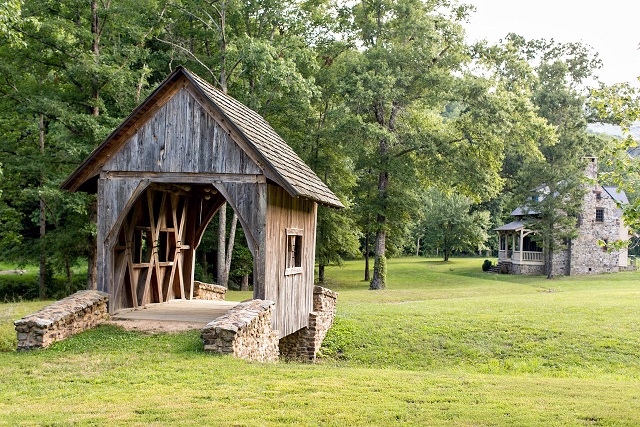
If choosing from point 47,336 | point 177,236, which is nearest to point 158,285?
point 177,236

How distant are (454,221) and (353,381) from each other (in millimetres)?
46926

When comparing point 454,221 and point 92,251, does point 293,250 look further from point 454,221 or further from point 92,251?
point 454,221

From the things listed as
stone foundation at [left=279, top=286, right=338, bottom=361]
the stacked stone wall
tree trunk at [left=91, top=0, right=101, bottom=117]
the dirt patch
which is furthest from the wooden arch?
the stacked stone wall

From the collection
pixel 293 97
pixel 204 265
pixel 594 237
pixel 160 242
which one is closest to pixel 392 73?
pixel 293 97

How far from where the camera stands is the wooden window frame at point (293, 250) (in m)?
15.0

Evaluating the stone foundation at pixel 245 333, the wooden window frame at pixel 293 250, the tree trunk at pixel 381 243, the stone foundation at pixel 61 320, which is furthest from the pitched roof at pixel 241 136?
the tree trunk at pixel 381 243

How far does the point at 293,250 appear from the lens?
15469 millimetres

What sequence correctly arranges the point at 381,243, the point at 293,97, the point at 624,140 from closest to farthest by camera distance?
the point at 624,140 → the point at 293,97 → the point at 381,243

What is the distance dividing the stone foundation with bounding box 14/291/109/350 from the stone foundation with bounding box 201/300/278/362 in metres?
2.69

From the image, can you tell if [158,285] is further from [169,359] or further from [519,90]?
[519,90]

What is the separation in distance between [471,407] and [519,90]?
28893mm

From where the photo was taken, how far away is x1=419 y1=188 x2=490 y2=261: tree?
5556 cm

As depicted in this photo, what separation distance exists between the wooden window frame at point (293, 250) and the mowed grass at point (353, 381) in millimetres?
2582

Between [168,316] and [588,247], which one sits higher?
[588,247]
